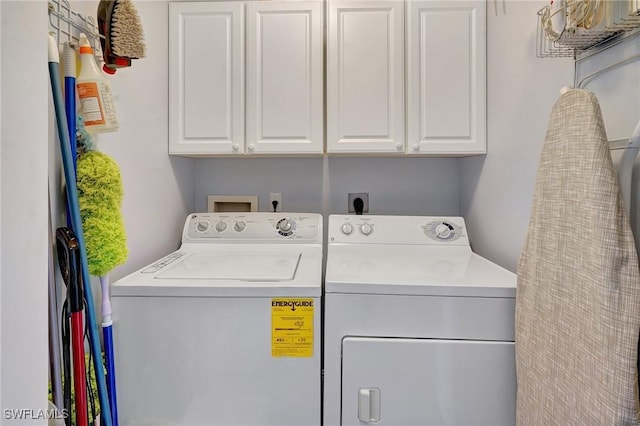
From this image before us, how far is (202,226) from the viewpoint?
1.93 m

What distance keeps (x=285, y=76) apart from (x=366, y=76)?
41 centimetres

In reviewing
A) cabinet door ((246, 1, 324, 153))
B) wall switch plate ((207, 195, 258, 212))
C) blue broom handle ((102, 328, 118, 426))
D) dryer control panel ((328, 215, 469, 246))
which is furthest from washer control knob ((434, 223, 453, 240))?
blue broom handle ((102, 328, 118, 426))

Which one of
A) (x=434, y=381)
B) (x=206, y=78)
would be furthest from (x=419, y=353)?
(x=206, y=78)

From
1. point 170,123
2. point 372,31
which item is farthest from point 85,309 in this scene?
point 372,31

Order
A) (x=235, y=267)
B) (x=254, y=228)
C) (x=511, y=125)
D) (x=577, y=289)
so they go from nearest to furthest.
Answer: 1. (x=577, y=289)
2. (x=235, y=267)
3. (x=511, y=125)
4. (x=254, y=228)

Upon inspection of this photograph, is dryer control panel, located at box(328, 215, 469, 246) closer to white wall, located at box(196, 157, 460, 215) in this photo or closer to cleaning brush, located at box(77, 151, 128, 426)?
white wall, located at box(196, 157, 460, 215)

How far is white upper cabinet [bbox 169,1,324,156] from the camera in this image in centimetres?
185

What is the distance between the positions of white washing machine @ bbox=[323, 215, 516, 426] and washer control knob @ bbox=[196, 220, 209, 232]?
0.96 meters

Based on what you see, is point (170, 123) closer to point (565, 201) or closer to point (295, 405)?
point (295, 405)

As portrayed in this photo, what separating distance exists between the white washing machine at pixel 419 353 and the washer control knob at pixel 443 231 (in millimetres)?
644

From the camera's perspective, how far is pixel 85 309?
99 cm

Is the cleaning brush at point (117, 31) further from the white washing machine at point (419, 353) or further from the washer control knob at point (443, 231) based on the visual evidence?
the washer control knob at point (443, 231)

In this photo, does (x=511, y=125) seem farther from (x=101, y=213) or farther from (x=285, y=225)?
(x=101, y=213)

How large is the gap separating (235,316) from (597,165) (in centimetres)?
110
